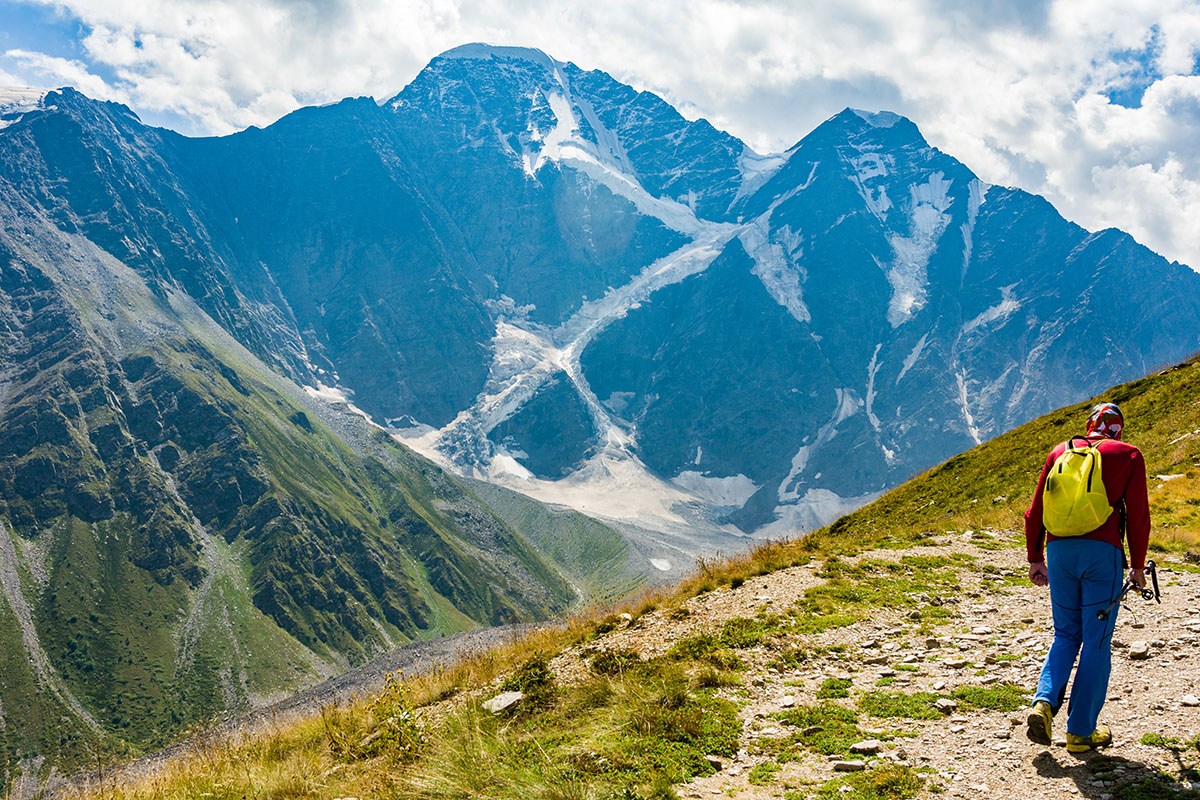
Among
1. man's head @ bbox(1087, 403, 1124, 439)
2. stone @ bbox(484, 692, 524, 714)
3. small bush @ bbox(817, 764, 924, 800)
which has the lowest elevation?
small bush @ bbox(817, 764, 924, 800)

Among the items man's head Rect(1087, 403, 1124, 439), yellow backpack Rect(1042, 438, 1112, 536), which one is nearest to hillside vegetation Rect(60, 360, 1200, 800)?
yellow backpack Rect(1042, 438, 1112, 536)

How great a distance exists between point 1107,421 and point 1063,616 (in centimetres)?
228

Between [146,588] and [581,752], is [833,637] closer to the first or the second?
[581,752]

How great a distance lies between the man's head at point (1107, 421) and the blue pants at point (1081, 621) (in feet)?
4.46

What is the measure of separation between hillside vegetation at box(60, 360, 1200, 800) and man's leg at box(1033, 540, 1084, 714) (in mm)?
777

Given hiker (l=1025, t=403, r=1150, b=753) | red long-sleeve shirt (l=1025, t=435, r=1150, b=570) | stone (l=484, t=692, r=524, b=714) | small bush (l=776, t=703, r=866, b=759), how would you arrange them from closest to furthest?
hiker (l=1025, t=403, r=1150, b=753)
red long-sleeve shirt (l=1025, t=435, r=1150, b=570)
small bush (l=776, t=703, r=866, b=759)
stone (l=484, t=692, r=524, b=714)

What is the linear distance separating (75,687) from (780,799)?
686ft

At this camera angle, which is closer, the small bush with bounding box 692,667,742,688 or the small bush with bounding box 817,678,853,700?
the small bush with bounding box 817,678,853,700

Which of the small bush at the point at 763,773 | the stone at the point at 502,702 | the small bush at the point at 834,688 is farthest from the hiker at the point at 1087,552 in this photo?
the stone at the point at 502,702

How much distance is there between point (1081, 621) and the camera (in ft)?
24.8

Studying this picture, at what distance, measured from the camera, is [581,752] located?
7566 millimetres

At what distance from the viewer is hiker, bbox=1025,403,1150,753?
7199mm

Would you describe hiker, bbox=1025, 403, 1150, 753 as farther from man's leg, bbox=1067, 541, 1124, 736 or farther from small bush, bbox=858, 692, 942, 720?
small bush, bbox=858, 692, 942, 720

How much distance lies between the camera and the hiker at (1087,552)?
7199 mm
